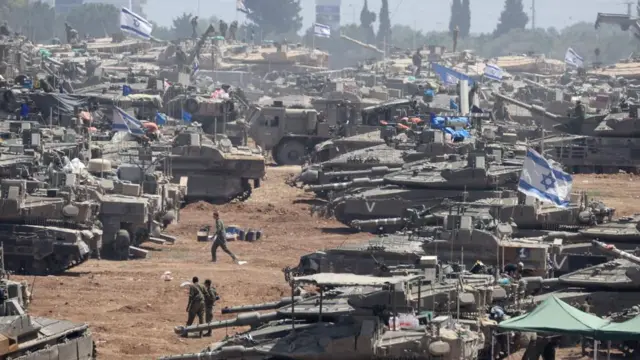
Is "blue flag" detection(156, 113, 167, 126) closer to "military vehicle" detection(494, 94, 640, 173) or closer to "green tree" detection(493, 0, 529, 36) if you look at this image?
"military vehicle" detection(494, 94, 640, 173)

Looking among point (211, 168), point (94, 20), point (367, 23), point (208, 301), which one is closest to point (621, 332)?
point (208, 301)

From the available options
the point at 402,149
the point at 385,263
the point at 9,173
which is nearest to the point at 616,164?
the point at 402,149

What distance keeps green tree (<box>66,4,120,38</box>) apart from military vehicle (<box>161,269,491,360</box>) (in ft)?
469

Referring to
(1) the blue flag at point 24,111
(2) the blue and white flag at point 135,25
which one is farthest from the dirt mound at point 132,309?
(2) the blue and white flag at point 135,25

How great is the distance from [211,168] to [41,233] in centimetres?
1450

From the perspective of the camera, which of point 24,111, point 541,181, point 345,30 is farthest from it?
point 345,30

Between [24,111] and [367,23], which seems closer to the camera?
[24,111]

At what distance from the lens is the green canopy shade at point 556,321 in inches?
953

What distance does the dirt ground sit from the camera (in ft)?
96.3

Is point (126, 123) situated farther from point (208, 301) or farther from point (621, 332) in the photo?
point (621, 332)

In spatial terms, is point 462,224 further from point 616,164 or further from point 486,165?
point 616,164

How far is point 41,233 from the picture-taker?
35.8 meters

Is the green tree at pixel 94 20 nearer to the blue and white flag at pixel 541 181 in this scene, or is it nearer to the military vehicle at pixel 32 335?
the blue and white flag at pixel 541 181

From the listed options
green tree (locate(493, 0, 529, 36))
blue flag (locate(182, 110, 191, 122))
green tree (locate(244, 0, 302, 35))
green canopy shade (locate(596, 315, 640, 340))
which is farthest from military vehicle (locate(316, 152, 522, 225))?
green tree (locate(493, 0, 529, 36))
